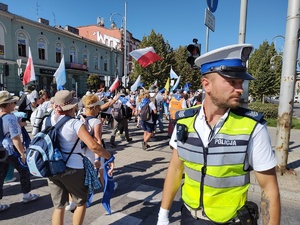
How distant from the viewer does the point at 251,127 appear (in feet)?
4.77

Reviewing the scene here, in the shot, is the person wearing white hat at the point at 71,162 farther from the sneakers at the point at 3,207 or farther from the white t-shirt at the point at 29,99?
the white t-shirt at the point at 29,99

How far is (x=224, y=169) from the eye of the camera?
1.47 metres

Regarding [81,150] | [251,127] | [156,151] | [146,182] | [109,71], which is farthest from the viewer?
[109,71]

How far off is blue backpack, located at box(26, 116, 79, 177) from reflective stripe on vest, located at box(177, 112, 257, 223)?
4.94ft

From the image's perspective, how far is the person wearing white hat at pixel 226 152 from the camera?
1.44 metres

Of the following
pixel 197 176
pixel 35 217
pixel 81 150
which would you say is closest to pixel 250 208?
pixel 197 176

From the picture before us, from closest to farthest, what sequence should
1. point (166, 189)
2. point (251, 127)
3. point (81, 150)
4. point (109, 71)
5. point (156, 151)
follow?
point (251, 127) < point (166, 189) < point (81, 150) < point (156, 151) < point (109, 71)

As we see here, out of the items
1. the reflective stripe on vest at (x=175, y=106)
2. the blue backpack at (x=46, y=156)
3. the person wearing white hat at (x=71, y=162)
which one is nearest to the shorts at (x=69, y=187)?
the person wearing white hat at (x=71, y=162)

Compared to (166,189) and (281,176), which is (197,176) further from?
(281,176)

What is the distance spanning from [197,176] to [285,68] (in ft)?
13.9

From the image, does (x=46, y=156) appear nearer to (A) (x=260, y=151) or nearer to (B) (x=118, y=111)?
(A) (x=260, y=151)

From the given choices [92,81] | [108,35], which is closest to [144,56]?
[92,81]

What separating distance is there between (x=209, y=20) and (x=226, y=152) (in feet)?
15.7

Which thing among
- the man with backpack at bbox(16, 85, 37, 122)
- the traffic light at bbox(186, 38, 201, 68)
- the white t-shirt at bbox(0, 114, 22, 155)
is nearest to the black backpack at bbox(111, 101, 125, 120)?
the traffic light at bbox(186, 38, 201, 68)
